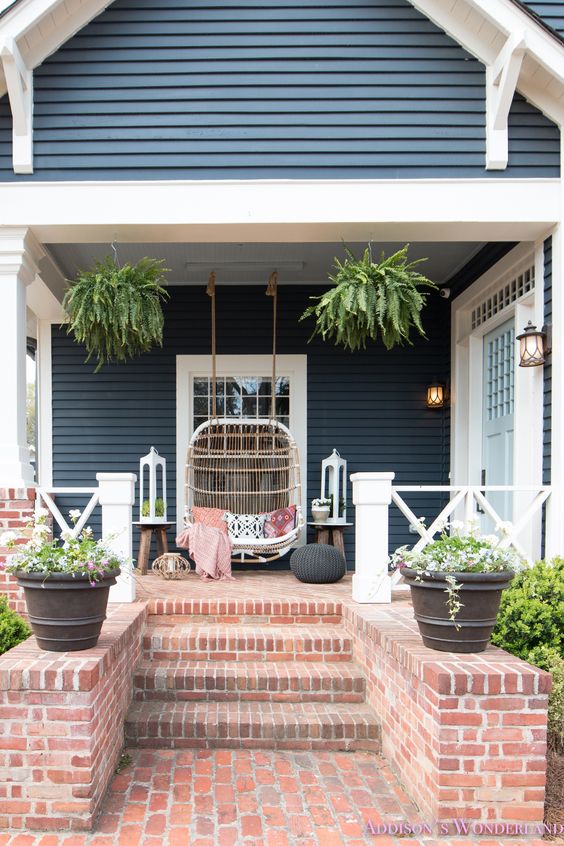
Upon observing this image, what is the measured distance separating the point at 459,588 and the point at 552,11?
13.5 ft

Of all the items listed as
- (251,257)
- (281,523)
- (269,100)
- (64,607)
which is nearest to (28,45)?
(269,100)

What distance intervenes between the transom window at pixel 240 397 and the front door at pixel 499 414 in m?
1.88

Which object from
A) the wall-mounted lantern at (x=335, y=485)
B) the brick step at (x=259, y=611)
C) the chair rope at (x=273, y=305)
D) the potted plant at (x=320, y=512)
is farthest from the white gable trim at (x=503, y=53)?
the brick step at (x=259, y=611)

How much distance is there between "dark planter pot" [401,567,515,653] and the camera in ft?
8.45

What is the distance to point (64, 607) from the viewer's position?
2.67 metres

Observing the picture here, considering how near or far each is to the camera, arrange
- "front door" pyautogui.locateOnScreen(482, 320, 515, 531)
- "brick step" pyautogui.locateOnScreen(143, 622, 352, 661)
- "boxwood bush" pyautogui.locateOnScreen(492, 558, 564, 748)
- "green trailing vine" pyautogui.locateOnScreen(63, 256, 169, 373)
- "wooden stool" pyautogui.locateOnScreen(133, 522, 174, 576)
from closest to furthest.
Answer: "boxwood bush" pyautogui.locateOnScreen(492, 558, 564, 748) → "brick step" pyautogui.locateOnScreen(143, 622, 352, 661) → "green trailing vine" pyautogui.locateOnScreen(63, 256, 169, 373) → "front door" pyautogui.locateOnScreen(482, 320, 515, 531) → "wooden stool" pyautogui.locateOnScreen(133, 522, 174, 576)

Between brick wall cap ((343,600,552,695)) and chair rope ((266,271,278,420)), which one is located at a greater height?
chair rope ((266,271,278,420))

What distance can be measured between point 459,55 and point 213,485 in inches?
154

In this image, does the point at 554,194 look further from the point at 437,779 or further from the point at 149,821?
the point at 149,821

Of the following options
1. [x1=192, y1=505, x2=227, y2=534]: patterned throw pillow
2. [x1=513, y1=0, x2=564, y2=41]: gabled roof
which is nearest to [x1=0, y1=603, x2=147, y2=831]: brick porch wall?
[x1=192, y1=505, x2=227, y2=534]: patterned throw pillow

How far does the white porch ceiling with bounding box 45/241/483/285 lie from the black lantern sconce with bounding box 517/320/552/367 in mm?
1283

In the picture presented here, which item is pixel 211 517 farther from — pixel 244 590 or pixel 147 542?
pixel 244 590

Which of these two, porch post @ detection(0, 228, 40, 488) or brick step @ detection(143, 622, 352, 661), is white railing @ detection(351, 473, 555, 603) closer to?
brick step @ detection(143, 622, 352, 661)

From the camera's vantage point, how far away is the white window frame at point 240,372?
615 cm
